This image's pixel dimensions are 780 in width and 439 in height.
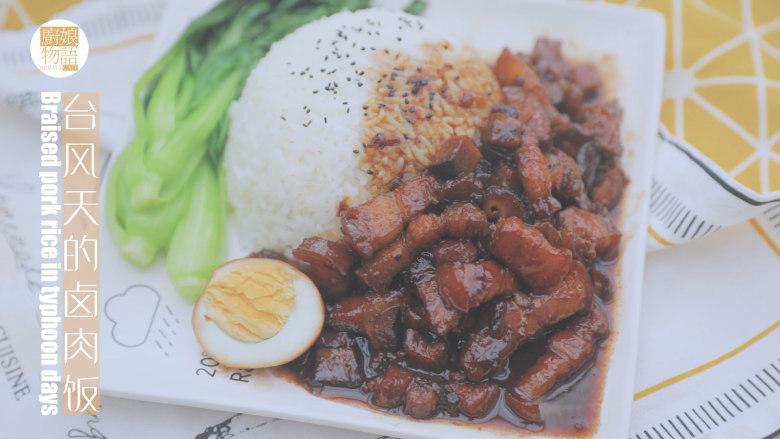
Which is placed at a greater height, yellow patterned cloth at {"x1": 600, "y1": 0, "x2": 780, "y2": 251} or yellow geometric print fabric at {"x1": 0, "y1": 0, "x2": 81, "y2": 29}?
yellow geometric print fabric at {"x1": 0, "y1": 0, "x2": 81, "y2": 29}

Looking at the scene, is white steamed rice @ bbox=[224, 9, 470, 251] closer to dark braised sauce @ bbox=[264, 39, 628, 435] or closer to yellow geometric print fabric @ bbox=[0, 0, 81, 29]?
dark braised sauce @ bbox=[264, 39, 628, 435]

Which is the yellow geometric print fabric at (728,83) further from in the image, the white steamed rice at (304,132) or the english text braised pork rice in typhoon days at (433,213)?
the white steamed rice at (304,132)

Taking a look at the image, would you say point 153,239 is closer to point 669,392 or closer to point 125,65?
point 125,65

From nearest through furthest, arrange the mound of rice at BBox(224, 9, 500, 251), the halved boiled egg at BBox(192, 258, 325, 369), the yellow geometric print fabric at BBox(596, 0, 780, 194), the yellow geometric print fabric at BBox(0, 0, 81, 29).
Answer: the halved boiled egg at BBox(192, 258, 325, 369) < the mound of rice at BBox(224, 9, 500, 251) < the yellow geometric print fabric at BBox(596, 0, 780, 194) < the yellow geometric print fabric at BBox(0, 0, 81, 29)

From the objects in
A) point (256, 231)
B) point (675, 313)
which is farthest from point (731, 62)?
point (256, 231)

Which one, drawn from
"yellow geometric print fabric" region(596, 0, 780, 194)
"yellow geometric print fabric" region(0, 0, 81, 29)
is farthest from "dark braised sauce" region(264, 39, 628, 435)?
"yellow geometric print fabric" region(0, 0, 81, 29)

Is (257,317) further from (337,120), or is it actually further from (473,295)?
(337,120)

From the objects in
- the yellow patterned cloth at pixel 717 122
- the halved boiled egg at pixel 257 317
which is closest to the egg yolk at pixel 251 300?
the halved boiled egg at pixel 257 317
